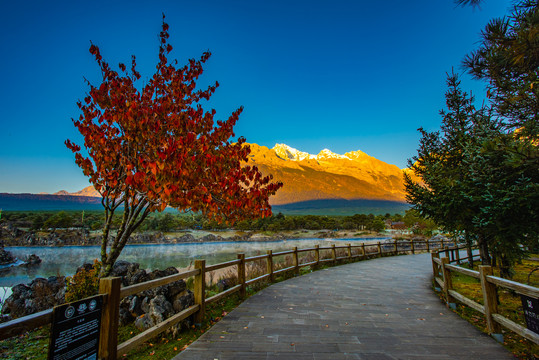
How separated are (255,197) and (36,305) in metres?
7.63

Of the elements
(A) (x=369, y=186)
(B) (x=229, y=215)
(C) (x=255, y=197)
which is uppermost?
(A) (x=369, y=186)

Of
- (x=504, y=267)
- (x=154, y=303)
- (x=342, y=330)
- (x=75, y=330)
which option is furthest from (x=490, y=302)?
(x=154, y=303)

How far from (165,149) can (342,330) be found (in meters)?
4.80

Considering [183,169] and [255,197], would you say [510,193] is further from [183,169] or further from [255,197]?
[183,169]

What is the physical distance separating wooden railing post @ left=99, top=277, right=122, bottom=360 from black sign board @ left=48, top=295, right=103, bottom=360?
341mm

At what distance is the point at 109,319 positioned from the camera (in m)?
3.15

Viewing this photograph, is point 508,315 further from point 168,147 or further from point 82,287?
point 82,287

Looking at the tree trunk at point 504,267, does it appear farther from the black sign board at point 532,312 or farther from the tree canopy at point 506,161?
the black sign board at point 532,312

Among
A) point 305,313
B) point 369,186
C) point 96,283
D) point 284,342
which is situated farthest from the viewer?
point 369,186

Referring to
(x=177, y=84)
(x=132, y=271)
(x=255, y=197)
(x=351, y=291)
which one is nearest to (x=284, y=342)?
(x=255, y=197)

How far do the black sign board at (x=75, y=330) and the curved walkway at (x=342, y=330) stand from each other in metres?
1.65

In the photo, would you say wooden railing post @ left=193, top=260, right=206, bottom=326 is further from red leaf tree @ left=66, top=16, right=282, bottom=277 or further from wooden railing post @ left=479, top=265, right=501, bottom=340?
wooden railing post @ left=479, top=265, right=501, bottom=340

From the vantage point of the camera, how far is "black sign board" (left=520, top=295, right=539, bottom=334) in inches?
142

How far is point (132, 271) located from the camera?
961 cm
